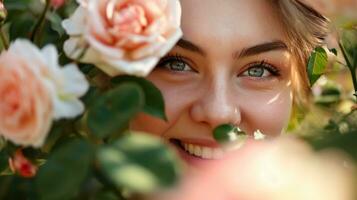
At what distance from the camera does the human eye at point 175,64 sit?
1.57 m

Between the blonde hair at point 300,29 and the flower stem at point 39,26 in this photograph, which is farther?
the blonde hair at point 300,29

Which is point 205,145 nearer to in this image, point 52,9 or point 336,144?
point 52,9

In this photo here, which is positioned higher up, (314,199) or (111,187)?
(314,199)

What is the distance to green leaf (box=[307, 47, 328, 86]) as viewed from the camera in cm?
161

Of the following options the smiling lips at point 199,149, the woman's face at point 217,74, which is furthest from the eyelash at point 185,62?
the smiling lips at point 199,149

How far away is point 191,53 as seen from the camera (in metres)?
1.53

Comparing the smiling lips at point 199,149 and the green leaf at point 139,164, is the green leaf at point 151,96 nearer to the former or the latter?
the green leaf at point 139,164

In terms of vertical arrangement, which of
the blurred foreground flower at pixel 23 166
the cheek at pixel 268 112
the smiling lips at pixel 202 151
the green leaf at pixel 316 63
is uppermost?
the green leaf at pixel 316 63

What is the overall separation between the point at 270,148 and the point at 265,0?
71 centimetres

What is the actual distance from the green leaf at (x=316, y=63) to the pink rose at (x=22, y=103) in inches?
30.3

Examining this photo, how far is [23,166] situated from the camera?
1189mm

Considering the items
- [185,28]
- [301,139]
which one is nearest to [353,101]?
[185,28]

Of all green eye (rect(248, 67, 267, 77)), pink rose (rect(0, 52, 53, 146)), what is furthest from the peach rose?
green eye (rect(248, 67, 267, 77))

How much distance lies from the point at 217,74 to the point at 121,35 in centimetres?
40
